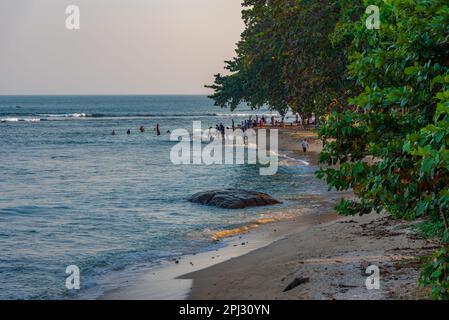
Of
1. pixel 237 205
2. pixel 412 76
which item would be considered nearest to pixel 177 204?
pixel 237 205

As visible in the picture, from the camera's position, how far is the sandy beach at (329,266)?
11398 mm

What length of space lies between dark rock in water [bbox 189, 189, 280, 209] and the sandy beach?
26.7ft

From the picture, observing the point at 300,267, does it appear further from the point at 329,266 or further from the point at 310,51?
the point at 310,51

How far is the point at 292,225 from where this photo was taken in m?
22.3

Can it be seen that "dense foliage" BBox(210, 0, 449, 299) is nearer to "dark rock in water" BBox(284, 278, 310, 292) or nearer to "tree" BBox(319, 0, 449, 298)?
"tree" BBox(319, 0, 449, 298)

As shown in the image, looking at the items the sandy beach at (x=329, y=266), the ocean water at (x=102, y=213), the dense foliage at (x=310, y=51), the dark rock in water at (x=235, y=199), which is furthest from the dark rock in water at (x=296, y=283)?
the dark rock in water at (x=235, y=199)

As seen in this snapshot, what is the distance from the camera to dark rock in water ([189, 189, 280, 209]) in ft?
89.0

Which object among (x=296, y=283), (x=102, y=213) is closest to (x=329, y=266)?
(x=296, y=283)

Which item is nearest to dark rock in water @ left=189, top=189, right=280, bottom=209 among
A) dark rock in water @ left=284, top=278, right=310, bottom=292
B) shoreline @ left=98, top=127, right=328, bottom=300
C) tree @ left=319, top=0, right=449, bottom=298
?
shoreline @ left=98, top=127, right=328, bottom=300

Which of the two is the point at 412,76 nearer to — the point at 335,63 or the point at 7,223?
the point at 335,63

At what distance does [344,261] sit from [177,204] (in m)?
17.1

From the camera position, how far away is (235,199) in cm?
2738

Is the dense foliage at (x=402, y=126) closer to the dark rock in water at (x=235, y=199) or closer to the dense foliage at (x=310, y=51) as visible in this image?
the dense foliage at (x=310, y=51)

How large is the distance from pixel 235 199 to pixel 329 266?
562 inches
